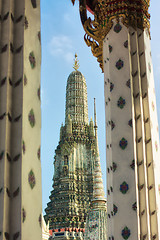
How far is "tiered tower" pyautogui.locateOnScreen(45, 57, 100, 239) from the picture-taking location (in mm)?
28797

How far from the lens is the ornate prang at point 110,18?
17.4ft

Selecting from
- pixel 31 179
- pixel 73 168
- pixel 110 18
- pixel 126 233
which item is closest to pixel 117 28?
pixel 110 18

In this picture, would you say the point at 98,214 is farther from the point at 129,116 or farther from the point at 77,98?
the point at 129,116

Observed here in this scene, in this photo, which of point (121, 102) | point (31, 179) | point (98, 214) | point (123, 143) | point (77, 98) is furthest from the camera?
point (77, 98)

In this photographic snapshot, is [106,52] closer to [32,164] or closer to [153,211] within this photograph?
[153,211]

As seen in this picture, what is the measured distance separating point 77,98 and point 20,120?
32.0m

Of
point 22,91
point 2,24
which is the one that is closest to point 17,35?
point 2,24

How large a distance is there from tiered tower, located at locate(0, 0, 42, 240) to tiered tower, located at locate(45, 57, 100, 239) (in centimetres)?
2662

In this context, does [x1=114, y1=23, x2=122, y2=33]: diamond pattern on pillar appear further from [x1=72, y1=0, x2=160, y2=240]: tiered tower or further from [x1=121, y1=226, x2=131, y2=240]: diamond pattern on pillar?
[x1=121, y1=226, x2=131, y2=240]: diamond pattern on pillar

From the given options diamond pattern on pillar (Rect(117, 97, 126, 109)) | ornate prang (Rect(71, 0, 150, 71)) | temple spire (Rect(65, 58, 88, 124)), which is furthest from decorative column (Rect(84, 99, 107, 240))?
diamond pattern on pillar (Rect(117, 97, 126, 109))

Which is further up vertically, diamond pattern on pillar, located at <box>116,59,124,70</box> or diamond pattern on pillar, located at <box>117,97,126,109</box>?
diamond pattern on pillar, located at <box>116,59,124,70</box>

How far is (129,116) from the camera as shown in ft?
16.1

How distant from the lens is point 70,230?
93.6 ft

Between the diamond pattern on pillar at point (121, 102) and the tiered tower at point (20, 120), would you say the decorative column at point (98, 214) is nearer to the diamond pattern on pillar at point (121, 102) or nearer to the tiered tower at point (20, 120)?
the diamond pattern on pillar at point (121, 102)
